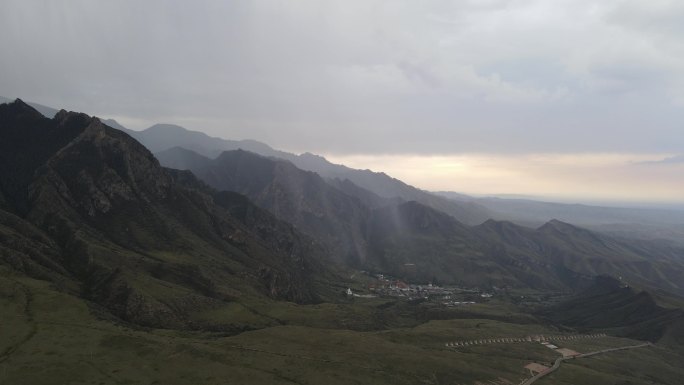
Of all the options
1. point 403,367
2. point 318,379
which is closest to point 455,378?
point 403,367

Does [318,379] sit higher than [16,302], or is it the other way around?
[16,302]

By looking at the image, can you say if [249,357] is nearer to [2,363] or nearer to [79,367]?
[79,367]

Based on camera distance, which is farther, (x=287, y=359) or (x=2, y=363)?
(x=287, y=359)

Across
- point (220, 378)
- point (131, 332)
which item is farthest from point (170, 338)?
point (220, 378)

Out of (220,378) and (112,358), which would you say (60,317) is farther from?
(220,378)

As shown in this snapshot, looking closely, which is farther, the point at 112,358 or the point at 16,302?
the point at 16,302

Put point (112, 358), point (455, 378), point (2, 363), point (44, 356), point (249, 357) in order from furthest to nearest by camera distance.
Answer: point (455, 378) < point (249, 357) < point (112, 358) < point (44, 356) < point (2, 363)

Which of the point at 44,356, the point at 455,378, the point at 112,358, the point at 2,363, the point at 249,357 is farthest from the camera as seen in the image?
the point at 455,378

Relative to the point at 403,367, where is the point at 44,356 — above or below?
above

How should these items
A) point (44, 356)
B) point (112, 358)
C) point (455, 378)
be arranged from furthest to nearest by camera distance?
point (455, 378), point (112, 358), point (44, 356)
